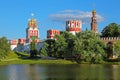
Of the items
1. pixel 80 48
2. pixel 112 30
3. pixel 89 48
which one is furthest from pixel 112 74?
pixel 112 30

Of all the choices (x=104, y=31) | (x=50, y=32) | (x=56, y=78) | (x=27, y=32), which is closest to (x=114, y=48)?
(x=104, y=31)

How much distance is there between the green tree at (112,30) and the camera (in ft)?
298

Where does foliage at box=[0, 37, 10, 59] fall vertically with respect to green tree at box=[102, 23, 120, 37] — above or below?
below

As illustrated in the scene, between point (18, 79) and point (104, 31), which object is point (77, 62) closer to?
point (104, 31)

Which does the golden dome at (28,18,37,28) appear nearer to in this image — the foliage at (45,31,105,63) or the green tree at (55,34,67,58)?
the foliage at (45,31,105,63)

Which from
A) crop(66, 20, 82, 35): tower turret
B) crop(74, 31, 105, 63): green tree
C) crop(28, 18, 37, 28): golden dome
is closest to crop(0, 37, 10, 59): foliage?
crop(74, 31, 105, 63): green tree

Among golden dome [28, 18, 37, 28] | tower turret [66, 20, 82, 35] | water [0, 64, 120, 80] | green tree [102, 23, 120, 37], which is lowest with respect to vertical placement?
water [0, 64, 120, 80]

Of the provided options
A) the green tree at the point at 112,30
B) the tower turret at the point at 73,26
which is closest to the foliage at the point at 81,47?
the green tree at the point at 112,30

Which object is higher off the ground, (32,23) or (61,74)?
(32,23)

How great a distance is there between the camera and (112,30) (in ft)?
301

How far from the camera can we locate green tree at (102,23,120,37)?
90.9 m

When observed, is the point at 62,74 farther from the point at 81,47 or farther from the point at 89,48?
the point at 81,47

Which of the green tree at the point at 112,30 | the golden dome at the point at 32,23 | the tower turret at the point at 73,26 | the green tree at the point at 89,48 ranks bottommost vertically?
the green tree at the point at 89,48

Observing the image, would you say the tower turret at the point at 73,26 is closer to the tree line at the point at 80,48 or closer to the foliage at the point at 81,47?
the tree line at the point at 80,48
